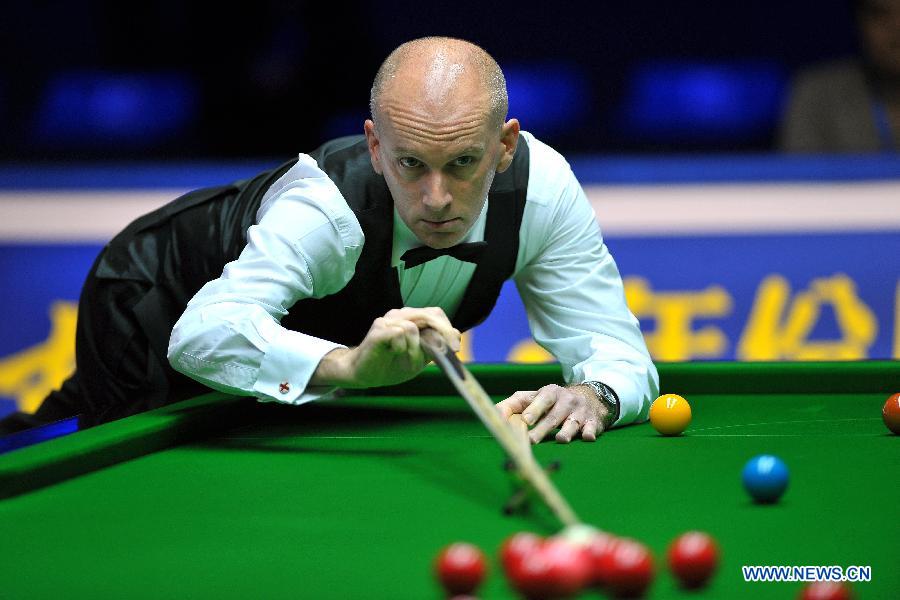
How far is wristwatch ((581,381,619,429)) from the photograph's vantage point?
2502 mm

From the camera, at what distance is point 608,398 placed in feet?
8.28

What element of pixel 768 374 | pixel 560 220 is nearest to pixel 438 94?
pixel 560 220

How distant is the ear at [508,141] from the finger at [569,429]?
22.6 inches

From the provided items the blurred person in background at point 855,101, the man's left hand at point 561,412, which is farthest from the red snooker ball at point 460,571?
the blurred person in background at point 855,101

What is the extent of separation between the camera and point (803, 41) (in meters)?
6.10

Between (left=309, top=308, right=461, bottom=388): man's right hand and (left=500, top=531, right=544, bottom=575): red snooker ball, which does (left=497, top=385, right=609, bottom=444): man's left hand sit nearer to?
(left=309, top=308, right=461, bottom=388): man's right hand

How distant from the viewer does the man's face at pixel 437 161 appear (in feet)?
7.64

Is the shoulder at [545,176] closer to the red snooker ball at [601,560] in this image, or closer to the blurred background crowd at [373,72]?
the red snooker ball at [601,560]

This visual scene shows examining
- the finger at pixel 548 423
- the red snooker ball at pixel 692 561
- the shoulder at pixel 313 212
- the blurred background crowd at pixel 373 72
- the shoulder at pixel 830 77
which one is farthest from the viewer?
the blurred background crowd at pixel 373 72

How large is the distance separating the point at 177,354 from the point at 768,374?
4.55 feet

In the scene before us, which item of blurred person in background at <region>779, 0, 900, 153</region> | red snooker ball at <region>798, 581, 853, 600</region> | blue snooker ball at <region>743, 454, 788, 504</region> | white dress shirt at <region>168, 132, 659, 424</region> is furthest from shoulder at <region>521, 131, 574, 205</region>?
blurred person in background at <region>779, 0, 900, 153</region>

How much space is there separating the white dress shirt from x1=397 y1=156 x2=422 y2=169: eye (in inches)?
8.2

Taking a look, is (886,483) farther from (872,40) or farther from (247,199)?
(872,40)

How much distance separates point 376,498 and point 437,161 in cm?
74
